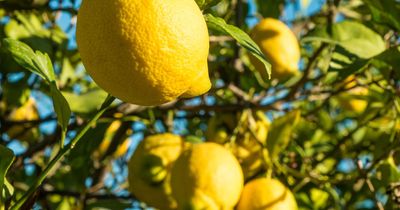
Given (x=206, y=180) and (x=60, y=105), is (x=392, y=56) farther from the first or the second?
(x=60, y=105)

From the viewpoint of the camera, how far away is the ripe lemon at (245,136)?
155cm

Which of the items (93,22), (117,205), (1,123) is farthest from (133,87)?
(1,123)

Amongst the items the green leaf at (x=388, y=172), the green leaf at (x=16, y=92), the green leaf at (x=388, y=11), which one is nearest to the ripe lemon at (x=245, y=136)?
the green leaf at (x=388, y=172)

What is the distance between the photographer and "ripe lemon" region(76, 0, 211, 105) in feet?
2.61

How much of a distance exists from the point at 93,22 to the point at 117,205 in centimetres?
77

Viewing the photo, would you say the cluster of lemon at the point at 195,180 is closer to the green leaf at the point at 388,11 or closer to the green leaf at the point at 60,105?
the green leaf at the point at 60,105

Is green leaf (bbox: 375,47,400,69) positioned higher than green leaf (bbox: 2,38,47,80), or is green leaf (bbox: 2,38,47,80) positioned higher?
green leaf (bbox: 2,38,47,80)

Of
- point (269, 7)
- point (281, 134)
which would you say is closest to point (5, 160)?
point (281, 134)

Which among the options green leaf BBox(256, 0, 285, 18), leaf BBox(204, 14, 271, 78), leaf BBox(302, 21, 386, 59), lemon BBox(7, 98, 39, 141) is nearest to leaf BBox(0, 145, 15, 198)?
leaf BBox(204, 14, 271, 78)

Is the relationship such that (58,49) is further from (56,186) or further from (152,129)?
(56,186)

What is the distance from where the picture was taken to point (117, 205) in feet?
4.85

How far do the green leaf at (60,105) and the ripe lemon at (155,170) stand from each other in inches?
15.1

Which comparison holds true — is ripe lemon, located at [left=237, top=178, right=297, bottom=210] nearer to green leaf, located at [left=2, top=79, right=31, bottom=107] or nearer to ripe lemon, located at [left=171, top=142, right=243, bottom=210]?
ripe lemon, located at [left=171, top=142, right=243, bottom=210]

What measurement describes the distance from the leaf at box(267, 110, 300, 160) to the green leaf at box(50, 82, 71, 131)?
24.2 inches
